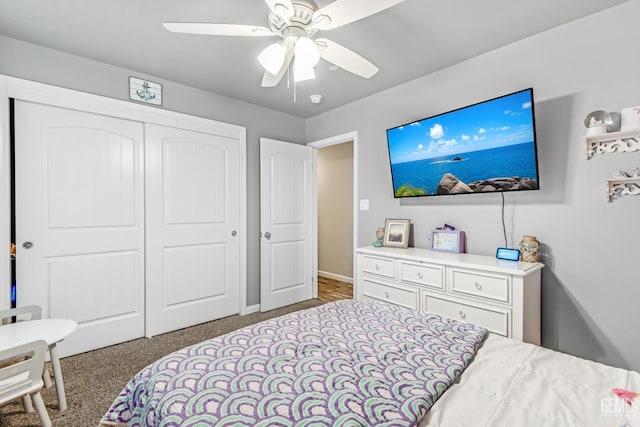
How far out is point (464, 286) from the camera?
2.14 metres

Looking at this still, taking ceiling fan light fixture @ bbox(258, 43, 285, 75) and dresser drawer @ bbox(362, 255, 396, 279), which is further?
dresser drawer @ bbox(362, 255, 396, 279)

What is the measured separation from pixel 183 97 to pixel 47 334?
89.1 inches

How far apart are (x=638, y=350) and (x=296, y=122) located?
3.74m

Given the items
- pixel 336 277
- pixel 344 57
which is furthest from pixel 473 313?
pixel 336 277

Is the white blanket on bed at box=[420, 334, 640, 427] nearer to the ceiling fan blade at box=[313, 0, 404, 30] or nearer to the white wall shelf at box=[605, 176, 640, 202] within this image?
the white wall shelf at box=[605, 176, 640, 202]

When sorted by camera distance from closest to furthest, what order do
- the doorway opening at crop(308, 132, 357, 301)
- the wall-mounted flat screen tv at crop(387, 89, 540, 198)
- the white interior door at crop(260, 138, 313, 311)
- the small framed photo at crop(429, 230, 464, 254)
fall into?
the wall-mounted flat screen tv at crop(387, 89, 540, 198)
the small framed photo at crop(429, 230, 464, 254)
the white interior door at crop(260, 138, 313, 311)
the doorway opening at crop(308, 132, 357, 301)

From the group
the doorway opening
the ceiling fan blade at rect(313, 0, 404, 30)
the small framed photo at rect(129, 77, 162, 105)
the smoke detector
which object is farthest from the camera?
the doorway opening

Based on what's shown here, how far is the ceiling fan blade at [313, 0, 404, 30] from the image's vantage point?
133 centimetres

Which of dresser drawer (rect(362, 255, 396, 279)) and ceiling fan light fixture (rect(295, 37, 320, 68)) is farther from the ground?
ceiling fan light fixture (rect(295, 37, 320, 68))

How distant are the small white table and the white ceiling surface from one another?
1.96 m

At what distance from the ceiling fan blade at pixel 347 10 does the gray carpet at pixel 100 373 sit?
97.8 inches

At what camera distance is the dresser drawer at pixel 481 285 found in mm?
1937

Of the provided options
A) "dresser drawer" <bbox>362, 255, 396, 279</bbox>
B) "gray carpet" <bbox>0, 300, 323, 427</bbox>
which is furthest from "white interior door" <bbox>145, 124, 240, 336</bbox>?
"dresser drawer" <bbox>362, 255, 396, 279</bbox>

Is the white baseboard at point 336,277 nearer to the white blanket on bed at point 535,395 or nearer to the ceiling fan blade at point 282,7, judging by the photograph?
the white blanket on bed at point 535,395
